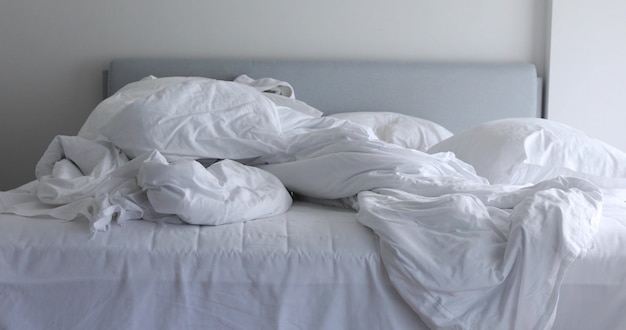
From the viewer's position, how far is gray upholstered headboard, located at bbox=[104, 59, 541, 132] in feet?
12.0

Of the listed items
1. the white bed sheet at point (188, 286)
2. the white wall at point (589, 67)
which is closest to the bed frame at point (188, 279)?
the white bed sheet at point (188, 286)

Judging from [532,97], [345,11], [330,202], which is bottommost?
[330,202]

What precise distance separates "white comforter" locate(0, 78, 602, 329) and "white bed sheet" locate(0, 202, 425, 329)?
82mm

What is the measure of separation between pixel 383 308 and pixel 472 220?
0.98 ft

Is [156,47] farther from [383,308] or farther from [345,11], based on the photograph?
[383,308]

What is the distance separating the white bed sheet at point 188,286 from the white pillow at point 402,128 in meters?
1.57

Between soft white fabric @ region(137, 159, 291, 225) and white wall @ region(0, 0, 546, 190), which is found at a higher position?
white wall @ region(0, 0, 546, 190)

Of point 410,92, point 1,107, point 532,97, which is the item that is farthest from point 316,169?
point 1,107

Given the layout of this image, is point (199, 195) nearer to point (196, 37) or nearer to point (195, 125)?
point (195, 125)

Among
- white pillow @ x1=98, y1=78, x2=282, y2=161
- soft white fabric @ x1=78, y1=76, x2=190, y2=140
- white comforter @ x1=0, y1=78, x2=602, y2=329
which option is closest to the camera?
white comforter @ x1=0, y1=78, x2=602, y2=329

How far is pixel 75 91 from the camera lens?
3783 millimetres

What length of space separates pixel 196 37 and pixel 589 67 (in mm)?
1909

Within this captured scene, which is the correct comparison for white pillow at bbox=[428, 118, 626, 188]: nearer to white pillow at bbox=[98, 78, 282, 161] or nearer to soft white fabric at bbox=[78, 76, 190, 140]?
white pillow at bbox=[98, 78, 282, 161]

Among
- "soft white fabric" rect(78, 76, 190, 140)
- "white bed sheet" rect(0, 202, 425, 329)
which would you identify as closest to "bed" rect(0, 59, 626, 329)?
"white bed sheet" rect(0, 202, 425, 329)
